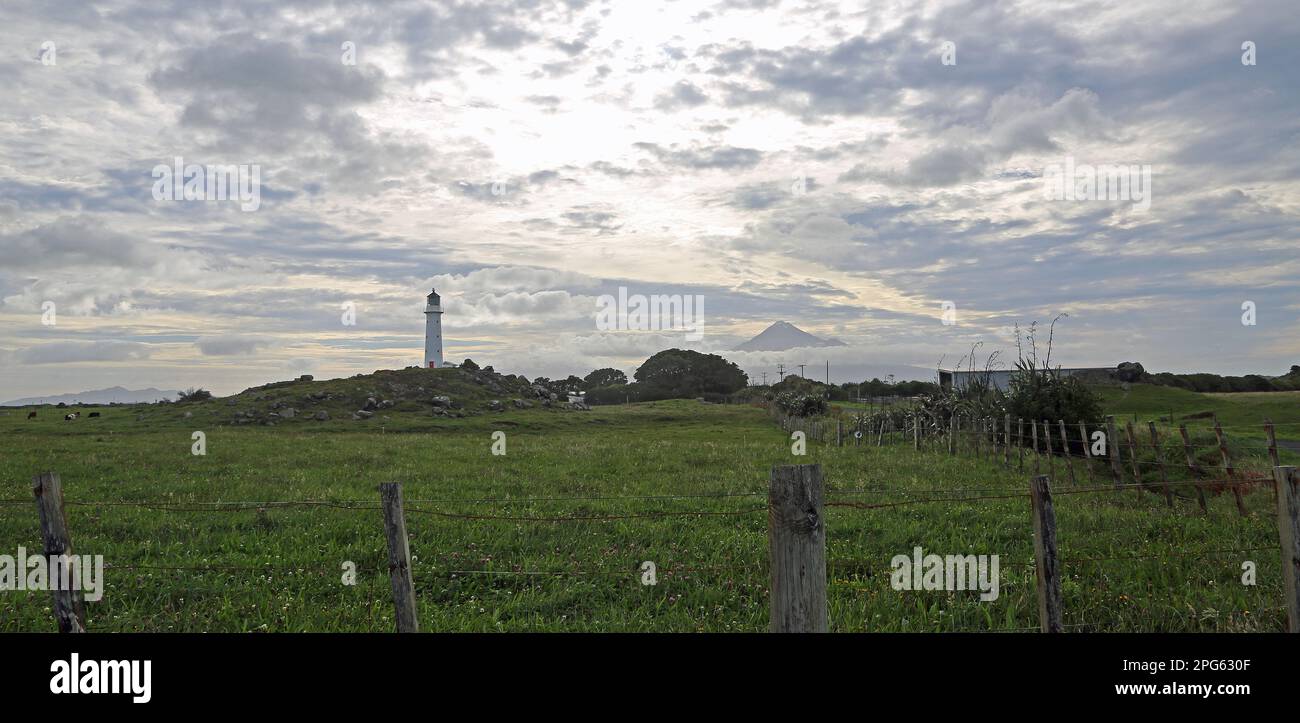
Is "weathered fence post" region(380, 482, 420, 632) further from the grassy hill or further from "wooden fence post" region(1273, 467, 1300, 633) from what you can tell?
the grassy hill

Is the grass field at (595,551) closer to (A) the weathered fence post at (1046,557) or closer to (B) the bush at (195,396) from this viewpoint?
(A) the weathered fence post at (1046,557)

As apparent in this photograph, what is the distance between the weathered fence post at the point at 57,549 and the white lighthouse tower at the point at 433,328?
85.1 metres

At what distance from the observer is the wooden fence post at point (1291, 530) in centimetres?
686

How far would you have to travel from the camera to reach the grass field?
8734 millimetres

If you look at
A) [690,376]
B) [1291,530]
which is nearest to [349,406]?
[1291,530]

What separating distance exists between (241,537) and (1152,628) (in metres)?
12.9

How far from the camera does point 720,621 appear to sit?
8.52m

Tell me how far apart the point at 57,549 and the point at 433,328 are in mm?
86997

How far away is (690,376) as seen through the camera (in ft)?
397
